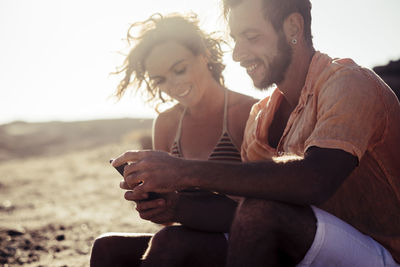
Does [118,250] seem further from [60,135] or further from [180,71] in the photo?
[60,135]

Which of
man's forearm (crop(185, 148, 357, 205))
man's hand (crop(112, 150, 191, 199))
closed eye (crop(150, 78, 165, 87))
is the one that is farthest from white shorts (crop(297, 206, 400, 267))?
closed eye (crop(150, 78, 165, 87))

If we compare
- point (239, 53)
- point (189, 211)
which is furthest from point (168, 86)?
point (189, 211)

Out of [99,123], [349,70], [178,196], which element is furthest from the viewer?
[99,123]

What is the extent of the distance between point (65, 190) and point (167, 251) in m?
8.23

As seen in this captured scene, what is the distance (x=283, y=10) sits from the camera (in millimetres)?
2613

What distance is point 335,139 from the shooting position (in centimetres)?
186

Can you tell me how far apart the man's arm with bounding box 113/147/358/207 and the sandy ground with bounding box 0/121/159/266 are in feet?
7.77

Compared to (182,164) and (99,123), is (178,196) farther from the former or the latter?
(99,123)

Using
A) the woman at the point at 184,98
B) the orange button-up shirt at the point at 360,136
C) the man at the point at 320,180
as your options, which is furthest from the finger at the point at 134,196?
the orange button-up shirt at the point at 360,136

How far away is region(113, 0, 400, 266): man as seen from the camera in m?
1.78

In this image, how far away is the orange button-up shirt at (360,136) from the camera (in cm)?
190

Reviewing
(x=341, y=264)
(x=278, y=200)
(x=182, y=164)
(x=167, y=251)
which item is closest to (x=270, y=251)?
(x=278, y=200)

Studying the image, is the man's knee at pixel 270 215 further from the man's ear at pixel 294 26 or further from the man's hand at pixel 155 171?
the man's ear at pixel 294 26

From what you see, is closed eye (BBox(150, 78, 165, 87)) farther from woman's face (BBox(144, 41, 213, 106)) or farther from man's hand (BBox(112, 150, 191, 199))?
man's hand (BBox(112, 150, 191, 199))
